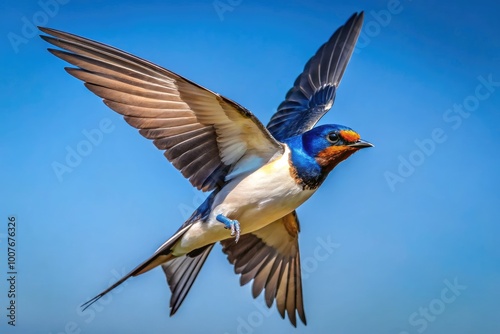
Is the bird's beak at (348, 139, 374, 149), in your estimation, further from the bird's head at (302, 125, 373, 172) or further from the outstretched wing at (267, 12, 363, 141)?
the outstretched wing at (267, 12, 363, 141)

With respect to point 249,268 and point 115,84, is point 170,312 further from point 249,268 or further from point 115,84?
point 115,84

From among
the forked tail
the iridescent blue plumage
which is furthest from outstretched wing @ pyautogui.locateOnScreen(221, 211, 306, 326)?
the iridescent blue plumage

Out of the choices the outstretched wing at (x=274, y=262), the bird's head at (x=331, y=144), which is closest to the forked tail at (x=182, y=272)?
the outstretched wing at (x=274, y=262)

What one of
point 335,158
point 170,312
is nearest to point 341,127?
point 335,158

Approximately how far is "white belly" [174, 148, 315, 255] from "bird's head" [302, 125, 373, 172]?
165 millimetres

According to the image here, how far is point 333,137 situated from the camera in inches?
165

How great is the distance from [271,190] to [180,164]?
566mm

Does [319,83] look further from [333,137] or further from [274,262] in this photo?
[333,137]

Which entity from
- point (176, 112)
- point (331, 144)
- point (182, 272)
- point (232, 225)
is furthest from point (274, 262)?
point (176, 112)

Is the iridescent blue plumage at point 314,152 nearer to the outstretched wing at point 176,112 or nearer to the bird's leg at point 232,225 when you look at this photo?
the outstretched wing at point 176,112

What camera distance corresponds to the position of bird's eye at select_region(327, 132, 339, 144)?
4.18 metres

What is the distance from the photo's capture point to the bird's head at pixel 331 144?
4156 millimetres

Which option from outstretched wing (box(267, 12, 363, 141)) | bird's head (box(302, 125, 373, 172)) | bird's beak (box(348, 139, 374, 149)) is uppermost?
outstretched wing (box(267, 12, 363, 141))

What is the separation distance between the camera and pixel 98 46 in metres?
3.61
